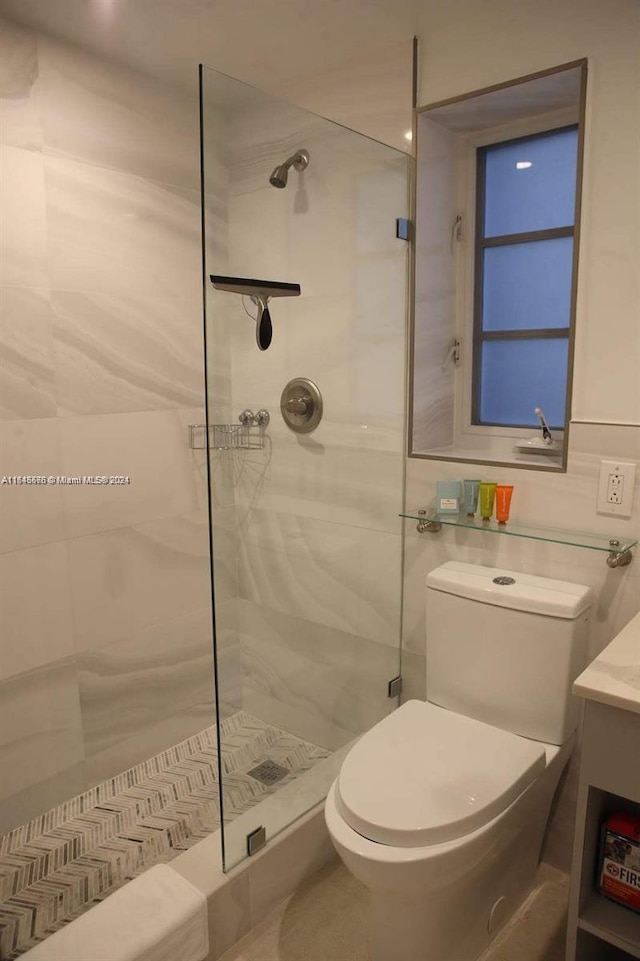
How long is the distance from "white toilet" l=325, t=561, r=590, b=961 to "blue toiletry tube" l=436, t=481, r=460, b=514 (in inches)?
6.7

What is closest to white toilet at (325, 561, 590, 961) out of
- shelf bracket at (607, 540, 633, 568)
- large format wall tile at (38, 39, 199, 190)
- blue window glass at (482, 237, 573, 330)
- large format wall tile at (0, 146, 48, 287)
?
shelf bracket at (607, 540, 633, 568)

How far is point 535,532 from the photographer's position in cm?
182

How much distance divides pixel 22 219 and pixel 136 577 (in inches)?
46.1

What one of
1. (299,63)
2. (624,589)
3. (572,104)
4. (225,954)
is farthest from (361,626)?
(299,63)

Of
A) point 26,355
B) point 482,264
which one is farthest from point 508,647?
point 26,355

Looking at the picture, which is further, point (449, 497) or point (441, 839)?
point (449, 497)

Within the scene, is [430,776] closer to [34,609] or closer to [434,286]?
[34,609]

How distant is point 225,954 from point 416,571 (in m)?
1.15

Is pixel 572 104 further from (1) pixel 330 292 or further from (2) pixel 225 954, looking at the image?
(2) pixel 225 954

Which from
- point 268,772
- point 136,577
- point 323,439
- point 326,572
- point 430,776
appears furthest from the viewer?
point 136,577

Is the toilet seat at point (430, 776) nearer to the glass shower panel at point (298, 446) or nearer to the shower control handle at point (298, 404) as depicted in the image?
the glass shower panel at point (298, 446)

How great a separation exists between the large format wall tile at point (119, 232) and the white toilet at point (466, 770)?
1354mm

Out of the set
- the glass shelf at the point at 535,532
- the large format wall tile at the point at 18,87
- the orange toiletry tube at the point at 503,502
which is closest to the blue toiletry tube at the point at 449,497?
the glass shelf at the point at 535,532

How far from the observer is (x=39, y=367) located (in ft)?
6.38
